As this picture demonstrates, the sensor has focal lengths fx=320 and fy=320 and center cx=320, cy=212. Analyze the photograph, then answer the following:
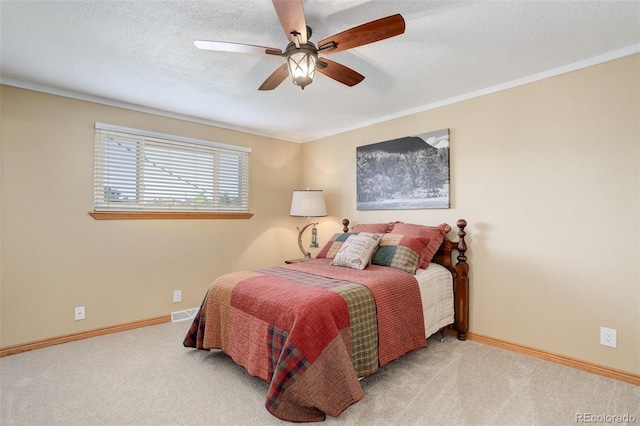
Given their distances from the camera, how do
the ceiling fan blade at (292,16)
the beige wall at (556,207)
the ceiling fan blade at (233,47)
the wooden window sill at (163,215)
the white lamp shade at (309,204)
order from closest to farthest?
1. the ceiling fan blade at (292,16)
2. the ceiling fan blade at (233,47)
3. the beige wall at (556,207)
4. the wooden window sill at (163,215)
5. the white lamp shade at (309,204)

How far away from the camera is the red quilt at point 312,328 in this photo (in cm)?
176

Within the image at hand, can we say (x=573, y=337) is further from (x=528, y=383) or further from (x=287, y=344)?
(x=287, y=344)

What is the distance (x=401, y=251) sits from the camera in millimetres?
2834

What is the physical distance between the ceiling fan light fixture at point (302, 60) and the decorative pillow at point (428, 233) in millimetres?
1853

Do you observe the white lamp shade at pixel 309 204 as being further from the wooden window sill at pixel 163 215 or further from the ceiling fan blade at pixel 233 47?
the ceiling fan blade at pixel 233 47

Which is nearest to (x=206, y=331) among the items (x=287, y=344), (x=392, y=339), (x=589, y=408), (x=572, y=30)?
(x=287, y=344)

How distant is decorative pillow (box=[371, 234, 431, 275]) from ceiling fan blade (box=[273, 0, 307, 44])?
187 cm

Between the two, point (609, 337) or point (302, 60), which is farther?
point (609, 337)

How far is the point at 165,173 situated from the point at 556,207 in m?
3.75

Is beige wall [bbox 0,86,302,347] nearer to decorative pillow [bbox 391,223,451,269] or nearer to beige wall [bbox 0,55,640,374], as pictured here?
beige wall [bbox 0,55,640,374]

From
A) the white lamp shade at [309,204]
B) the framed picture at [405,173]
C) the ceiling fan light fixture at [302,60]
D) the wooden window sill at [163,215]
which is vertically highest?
the ceiling fan light fixture at [302,60]

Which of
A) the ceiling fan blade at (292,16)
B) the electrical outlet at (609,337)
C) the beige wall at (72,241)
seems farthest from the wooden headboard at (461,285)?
the beige wall at (72,241)

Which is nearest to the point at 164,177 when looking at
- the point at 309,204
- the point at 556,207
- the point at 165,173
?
the point at 165,173

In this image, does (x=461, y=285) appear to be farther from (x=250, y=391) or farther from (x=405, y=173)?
(x=250, y=391)
